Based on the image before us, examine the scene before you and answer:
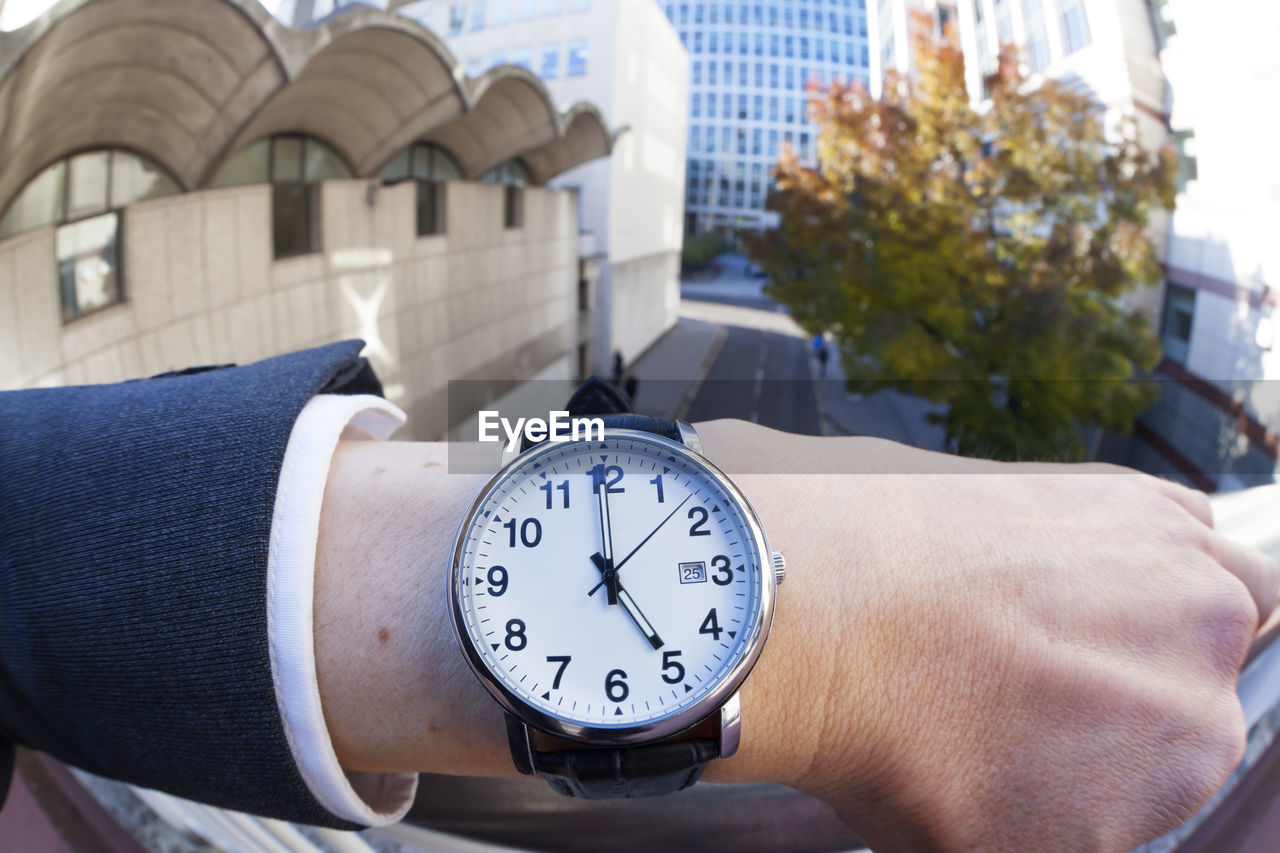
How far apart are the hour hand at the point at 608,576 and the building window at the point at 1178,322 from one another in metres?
0.80

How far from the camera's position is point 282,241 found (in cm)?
183

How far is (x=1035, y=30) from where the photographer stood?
79 cm

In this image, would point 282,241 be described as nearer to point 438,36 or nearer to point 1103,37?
point 438,36

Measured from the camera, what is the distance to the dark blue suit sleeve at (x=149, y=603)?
1.28 ft

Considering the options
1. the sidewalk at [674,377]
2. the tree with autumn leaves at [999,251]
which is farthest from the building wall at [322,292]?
the tree with autumn leaves at [999,251]

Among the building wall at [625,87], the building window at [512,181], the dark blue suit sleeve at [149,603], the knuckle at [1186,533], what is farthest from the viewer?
the building window at [512,181]

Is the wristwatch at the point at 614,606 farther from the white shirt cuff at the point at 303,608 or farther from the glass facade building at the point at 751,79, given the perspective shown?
the glass facade building at the point at 751,79

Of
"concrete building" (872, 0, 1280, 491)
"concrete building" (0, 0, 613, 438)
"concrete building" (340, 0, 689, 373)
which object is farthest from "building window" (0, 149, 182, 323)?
"concrete building" (872, 0, 1280, 491)

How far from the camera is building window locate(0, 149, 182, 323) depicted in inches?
43.2

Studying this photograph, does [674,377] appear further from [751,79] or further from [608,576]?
[751,79]

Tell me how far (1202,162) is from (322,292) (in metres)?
1.80

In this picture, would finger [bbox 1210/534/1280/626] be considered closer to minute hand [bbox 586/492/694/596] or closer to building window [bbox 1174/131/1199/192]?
minute hand [bbox 586/492/694/596]

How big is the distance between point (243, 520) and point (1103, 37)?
980 millimetres

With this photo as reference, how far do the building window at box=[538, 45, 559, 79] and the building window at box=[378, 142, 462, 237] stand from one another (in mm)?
547
